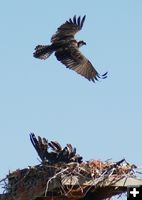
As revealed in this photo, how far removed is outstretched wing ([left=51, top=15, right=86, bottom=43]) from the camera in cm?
1966

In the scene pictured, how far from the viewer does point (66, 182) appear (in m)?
15.1

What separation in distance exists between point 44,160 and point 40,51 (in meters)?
4.35

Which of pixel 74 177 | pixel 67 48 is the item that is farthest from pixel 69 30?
pixel 74 177

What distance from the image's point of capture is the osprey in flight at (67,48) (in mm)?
19516

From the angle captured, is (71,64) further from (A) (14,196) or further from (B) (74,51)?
(A) (14,196)

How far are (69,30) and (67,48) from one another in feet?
1.11

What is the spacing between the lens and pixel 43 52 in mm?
19703

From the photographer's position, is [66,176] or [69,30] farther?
[69,30]

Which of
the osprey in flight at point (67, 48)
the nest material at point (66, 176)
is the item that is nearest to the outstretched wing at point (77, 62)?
the osprey in flight at point (67, 48)

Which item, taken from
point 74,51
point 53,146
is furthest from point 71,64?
point 53,146

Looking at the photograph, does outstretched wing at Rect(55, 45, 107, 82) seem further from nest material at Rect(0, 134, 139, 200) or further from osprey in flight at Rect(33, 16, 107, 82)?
nest material at Rect(0, 134, 139, 200)

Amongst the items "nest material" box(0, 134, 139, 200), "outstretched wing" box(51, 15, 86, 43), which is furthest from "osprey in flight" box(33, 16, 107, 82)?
"nest material" box(0, 134, 139, 200)

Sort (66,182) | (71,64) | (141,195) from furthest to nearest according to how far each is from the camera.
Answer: (71,64) → (66,182) → (141,195)

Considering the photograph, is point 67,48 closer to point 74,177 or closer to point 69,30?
point 69,30
